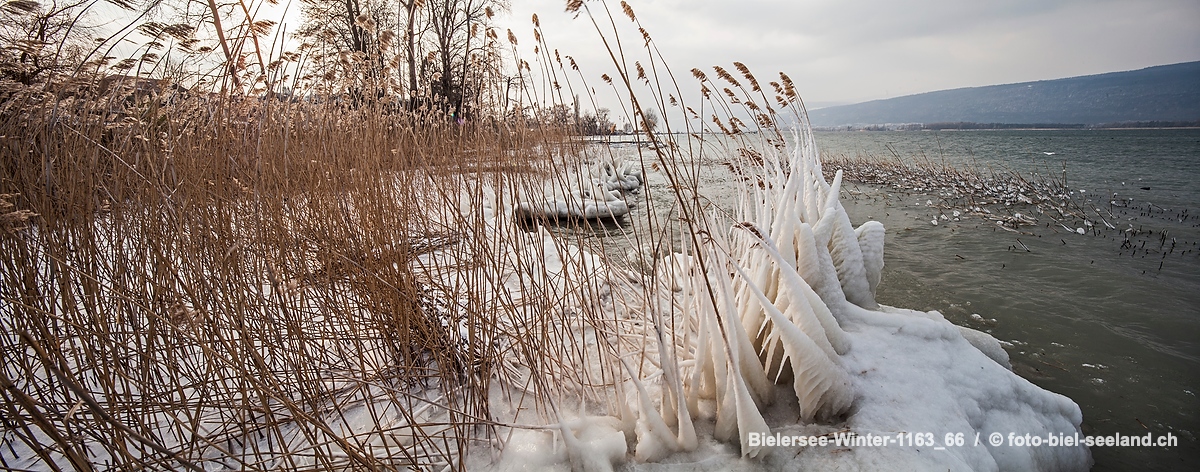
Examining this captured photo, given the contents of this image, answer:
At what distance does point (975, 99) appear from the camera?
117062 mm

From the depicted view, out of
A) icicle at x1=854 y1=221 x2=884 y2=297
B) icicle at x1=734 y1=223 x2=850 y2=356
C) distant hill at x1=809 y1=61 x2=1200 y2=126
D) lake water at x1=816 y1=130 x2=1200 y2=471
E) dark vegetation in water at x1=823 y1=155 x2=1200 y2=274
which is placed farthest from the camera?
distant hill at x1=809 y1=61 x2=1200 y2=126

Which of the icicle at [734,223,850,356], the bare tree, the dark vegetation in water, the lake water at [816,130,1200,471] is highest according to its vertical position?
the bare tree

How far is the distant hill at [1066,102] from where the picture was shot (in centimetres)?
7325

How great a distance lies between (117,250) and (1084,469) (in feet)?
11.1

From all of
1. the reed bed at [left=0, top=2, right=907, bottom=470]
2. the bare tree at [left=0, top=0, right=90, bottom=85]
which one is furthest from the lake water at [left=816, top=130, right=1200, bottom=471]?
the bare tree at [left=0, top=0, right=90, bottom=85]

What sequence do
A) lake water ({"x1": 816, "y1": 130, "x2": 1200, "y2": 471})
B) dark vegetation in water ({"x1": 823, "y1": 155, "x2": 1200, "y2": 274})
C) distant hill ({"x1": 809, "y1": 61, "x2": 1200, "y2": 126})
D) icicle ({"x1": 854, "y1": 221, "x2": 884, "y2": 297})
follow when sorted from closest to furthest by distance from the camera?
lake water ({"x1": 816, "y1": 130, "x2": 1200, "y2": 471}) < icicle ({"x1": 854, "y1": 221, "x2": 884, "y2": 297}) < dark vegetation in water ({"x1": 823, "y1": 155, "x2": 1200, "y2": 274}) < distant hill ({"x1": 809, "y1": 61, "x2": 1200, "y2": 126})

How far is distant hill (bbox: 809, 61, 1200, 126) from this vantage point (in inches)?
2884

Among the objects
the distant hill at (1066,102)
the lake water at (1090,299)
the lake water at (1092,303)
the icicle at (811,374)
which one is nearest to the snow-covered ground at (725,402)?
the icicle at (811,374)

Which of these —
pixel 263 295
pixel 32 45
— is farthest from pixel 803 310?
pixel 32 45

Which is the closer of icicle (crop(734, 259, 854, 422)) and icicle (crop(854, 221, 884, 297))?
icicle (crop(734, 259, 854, 422))

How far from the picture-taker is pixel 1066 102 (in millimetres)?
91125

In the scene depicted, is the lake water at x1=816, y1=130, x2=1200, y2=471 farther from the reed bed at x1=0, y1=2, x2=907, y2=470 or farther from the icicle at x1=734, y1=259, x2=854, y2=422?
the reed bed at x1=0, y1=2, x2=907, y2=470

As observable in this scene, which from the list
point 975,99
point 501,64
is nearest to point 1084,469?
point 501,64

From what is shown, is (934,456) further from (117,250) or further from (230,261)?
(117,250)
